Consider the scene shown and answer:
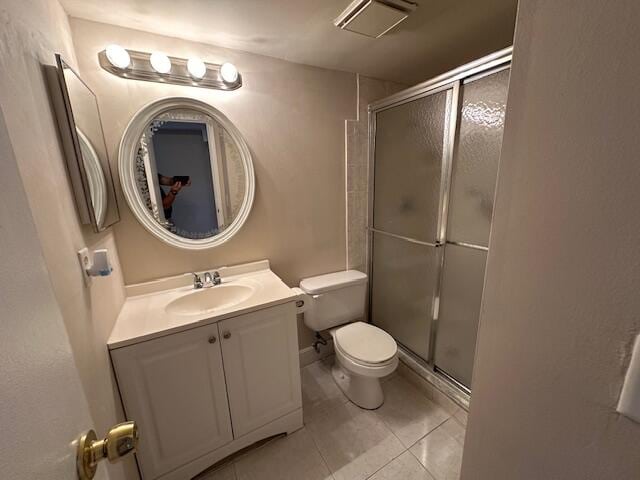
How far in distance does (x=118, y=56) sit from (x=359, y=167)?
57.3 inches

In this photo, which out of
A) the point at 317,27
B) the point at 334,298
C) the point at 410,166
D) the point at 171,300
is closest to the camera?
the point at 317,27

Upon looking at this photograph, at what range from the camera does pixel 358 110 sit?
1845 mm

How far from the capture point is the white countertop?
3.44 feet

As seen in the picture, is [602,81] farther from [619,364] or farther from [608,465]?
[608,465]

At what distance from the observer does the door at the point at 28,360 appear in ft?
0.92

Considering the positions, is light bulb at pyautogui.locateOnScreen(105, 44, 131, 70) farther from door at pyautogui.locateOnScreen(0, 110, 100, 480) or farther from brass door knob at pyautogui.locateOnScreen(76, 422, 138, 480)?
brass door knob at pyautogui.locateOnScreen(76, 422, 138, 480)

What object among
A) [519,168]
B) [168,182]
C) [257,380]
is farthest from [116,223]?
[519,168]

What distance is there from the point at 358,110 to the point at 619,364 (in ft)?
6.12

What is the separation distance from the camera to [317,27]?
124cm

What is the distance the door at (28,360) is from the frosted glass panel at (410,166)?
162 cm

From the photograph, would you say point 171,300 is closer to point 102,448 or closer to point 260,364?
point 260,364

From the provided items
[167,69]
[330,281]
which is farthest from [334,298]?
[167,69]

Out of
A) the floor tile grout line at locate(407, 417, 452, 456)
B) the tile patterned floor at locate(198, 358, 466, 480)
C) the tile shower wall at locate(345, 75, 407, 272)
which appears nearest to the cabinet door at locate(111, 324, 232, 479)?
the tile patterned floor at locate(198, 358, 466, 480)

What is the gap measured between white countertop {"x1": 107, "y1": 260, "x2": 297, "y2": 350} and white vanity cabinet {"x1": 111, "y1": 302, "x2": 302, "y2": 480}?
0.03m
